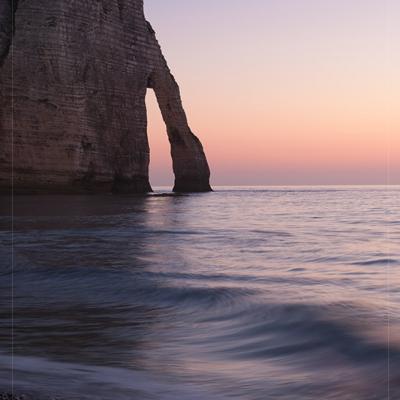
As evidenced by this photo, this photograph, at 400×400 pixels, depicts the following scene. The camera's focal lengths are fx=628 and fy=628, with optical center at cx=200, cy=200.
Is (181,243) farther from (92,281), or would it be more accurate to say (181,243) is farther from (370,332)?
(370,332)

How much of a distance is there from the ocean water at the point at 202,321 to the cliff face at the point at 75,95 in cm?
2628

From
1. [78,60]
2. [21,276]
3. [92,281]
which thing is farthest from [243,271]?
[78,60]

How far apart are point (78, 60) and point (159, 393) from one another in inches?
1470

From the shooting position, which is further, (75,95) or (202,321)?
(75,95)

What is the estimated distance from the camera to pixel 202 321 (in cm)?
503

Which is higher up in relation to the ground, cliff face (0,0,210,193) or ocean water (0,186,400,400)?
cliff face (0,0,210,193)

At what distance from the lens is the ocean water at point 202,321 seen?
3.15 m

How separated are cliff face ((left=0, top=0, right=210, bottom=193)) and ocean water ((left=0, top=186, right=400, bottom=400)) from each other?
26.3 meters

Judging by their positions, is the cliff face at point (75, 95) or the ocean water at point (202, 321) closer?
the ocean water at point (202, 321)

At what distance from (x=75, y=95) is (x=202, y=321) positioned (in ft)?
112

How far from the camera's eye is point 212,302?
18.9 ft

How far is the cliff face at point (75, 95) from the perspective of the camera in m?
36.1

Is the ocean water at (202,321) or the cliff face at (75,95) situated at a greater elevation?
the cliff face at (75,95)

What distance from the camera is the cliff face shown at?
36062 mm
